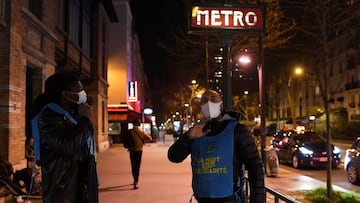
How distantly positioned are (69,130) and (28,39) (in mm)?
10552

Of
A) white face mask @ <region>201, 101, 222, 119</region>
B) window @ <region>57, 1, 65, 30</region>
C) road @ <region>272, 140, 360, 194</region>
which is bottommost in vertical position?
road @ <region>272, 140, 360, 194</region>

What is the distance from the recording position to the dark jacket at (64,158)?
3.11 metres

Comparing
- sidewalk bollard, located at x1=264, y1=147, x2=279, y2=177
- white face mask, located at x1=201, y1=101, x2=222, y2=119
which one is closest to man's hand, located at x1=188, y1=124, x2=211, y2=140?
white face mask, located at x1=201, y1=101, x2=222, y2=119

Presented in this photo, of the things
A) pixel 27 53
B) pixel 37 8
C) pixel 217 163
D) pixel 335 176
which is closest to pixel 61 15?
pixel 37 8

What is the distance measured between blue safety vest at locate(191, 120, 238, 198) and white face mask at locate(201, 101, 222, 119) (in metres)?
0.21

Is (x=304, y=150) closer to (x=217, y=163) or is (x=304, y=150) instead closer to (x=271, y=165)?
(x=271, y=165)

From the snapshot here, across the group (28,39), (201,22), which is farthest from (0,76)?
(201,22)

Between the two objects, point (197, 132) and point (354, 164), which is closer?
point (197, 132)

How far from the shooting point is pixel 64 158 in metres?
3.18

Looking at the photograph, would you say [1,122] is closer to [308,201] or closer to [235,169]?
[308,201]

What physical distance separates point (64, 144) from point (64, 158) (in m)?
0.15

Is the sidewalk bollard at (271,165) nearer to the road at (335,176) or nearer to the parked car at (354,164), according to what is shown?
the road at (335,176)

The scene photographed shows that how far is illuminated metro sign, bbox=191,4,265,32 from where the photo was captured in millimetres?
7961

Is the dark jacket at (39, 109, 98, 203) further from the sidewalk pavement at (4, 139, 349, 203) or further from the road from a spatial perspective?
the road
